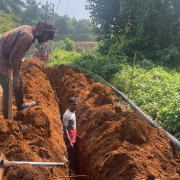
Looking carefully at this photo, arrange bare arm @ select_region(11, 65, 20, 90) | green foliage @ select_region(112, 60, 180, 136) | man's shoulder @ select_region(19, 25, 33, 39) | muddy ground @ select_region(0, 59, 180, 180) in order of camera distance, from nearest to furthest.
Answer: muddy ground @ select_region(0, 59, 180, 180) → man's shoulder @ select_region(19, 25, 33, 39) → bare arm @ select_region(11, 65, 20, 90) → green foliage @ select_region(112, 60, 180, 136)

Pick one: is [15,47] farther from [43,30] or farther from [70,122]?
[70,122]

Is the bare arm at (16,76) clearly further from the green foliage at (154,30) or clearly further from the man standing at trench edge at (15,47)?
the green foliage at (154,30)

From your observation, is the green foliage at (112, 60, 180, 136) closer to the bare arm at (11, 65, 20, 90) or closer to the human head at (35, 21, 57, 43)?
the human head at (35, 21, 57, 43)

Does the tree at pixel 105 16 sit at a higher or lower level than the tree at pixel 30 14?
lower

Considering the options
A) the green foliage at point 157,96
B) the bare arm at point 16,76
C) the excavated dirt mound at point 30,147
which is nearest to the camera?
the excavated dirt mound at point 30,147

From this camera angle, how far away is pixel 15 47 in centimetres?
361

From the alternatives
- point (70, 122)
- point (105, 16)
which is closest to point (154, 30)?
point (105, 16)

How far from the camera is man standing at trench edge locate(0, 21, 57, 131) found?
364cm

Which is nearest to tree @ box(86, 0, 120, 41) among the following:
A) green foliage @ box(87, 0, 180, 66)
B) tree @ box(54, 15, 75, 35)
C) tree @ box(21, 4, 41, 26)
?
green foliage @ box(87, 0, 180, 66)

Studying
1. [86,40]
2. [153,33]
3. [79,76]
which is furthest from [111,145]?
[86,40]

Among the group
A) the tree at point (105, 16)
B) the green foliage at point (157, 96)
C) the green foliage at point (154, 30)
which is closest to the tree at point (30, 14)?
the tree at point (105, 16)

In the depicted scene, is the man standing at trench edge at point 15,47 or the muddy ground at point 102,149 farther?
the man standing at trench edge at point 15,47

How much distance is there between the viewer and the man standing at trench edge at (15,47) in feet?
11.9

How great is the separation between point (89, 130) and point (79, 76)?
4865 millimetres
